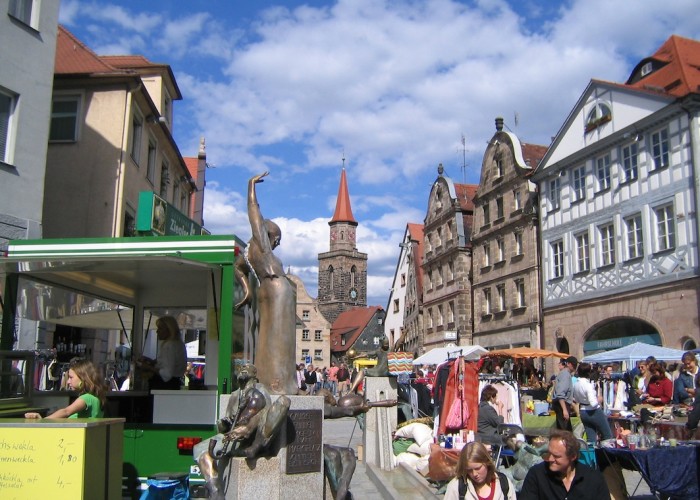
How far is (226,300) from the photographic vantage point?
720cm

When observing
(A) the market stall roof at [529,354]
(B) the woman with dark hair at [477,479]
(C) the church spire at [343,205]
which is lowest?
(B) the woman with dark hair at [477,479]

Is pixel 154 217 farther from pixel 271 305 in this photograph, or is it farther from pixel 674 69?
pixel 674 69

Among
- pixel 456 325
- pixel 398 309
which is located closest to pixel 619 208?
pixel 456 325

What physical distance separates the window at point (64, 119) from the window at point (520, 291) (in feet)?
69.8

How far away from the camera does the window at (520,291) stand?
33250 millimetres

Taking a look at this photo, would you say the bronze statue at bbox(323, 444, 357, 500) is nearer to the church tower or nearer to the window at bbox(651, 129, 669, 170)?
the window at bbox(651, 129, 669, 170)

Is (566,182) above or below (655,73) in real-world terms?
below

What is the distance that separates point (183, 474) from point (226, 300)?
172cm

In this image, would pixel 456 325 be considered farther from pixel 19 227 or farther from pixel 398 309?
pixel 19 227

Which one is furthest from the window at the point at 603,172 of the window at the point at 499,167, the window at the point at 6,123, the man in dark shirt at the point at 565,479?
the man in dark shirt at the point at 565,479

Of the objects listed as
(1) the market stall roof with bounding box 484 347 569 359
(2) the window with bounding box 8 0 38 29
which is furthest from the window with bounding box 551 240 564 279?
(2) the window with bounding box 8 0 38 29

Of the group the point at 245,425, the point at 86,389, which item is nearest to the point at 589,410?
the point at 245,425

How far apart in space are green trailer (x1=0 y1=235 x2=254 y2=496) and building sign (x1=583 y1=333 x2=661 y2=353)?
58.2ft

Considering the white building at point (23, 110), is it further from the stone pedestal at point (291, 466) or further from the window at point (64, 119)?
the stone pedestal at point (291, 466)
